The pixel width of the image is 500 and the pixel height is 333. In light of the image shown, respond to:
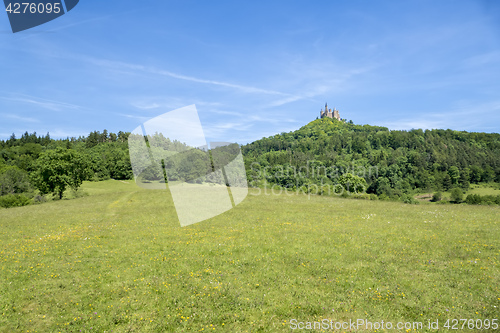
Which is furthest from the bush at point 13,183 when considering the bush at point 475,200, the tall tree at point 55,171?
the bush at point 475,200

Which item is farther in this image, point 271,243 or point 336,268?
point 271,243

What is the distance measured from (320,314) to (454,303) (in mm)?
6190

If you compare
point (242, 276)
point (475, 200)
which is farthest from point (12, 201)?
point (475, 200)

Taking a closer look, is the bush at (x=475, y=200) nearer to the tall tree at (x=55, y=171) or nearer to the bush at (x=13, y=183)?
the tall tree at (x=55, y=171)

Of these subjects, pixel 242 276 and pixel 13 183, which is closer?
pixel 242 276

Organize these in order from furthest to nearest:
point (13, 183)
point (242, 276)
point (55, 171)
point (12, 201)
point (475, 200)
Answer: point (13, 183) → point (55, 171) → point (475, 200) → point (12, 201) → point (242, 276)

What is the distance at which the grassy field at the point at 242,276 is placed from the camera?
11273mm

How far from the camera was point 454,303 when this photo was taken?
1196 cm

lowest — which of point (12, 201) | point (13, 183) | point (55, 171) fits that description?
point (12, 201)

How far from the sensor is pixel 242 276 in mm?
15188

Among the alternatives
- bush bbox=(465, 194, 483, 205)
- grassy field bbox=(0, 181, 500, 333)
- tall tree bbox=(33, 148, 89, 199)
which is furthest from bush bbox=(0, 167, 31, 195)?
bush bbox=(465, 194, 483, 205)

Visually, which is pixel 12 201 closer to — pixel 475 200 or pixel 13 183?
pixel 13 183

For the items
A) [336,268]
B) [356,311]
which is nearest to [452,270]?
[336,268]

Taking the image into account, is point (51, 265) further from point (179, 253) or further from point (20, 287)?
point (179, 253)
